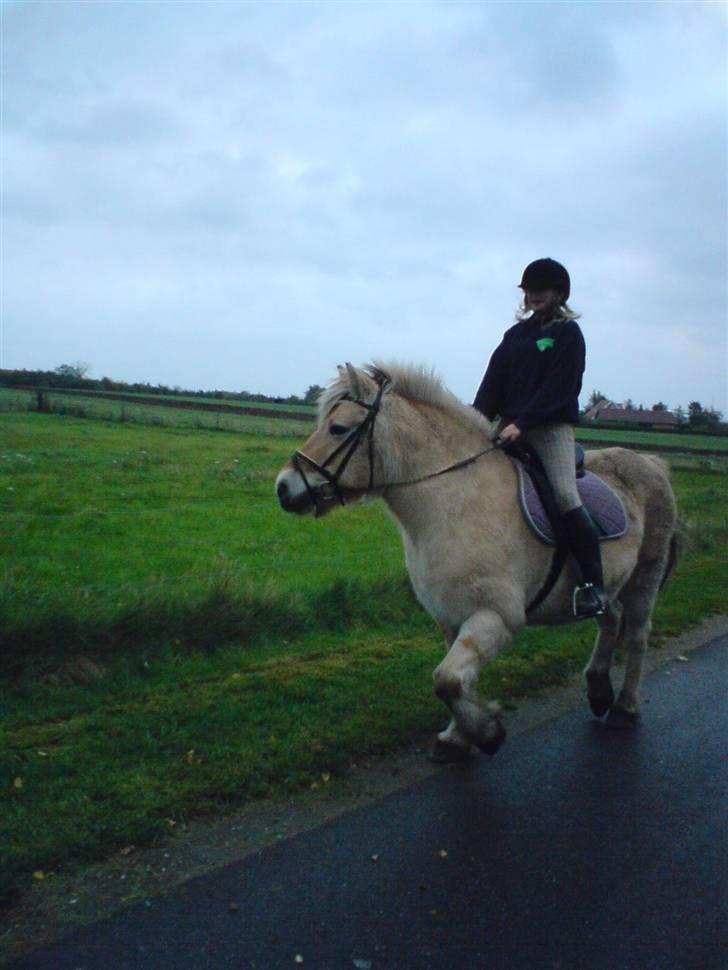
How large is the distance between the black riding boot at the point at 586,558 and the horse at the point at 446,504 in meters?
0.16

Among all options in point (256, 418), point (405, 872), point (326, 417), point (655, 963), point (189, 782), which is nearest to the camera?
point (655, 963)

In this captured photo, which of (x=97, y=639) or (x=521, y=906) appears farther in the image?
(x=97, y=639)

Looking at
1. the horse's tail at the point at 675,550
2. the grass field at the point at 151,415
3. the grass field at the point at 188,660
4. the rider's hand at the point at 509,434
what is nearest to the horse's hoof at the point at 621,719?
the grass field at the point at 188,660

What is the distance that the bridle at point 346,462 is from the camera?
4468 millimetres

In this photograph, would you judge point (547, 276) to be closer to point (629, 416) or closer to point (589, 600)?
point (589, 600)

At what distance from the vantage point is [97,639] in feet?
19.8

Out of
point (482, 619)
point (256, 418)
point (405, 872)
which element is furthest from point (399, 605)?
point (256, 418)

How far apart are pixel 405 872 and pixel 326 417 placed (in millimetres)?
2393

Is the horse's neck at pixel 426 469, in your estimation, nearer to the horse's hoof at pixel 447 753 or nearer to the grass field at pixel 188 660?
the horse's hoof at pixel 447 753

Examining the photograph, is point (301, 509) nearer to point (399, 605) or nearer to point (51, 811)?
point (51, 811)

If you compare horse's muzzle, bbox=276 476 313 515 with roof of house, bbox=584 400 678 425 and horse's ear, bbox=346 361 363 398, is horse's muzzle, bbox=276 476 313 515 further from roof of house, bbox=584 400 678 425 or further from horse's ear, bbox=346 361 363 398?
roof of house, bbox=584 400 678 425

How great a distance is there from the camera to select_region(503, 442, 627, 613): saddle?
4.84 m

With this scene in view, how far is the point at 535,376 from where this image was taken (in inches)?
201

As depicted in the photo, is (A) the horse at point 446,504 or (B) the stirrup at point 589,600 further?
(B) the stirrup at point 589,600
